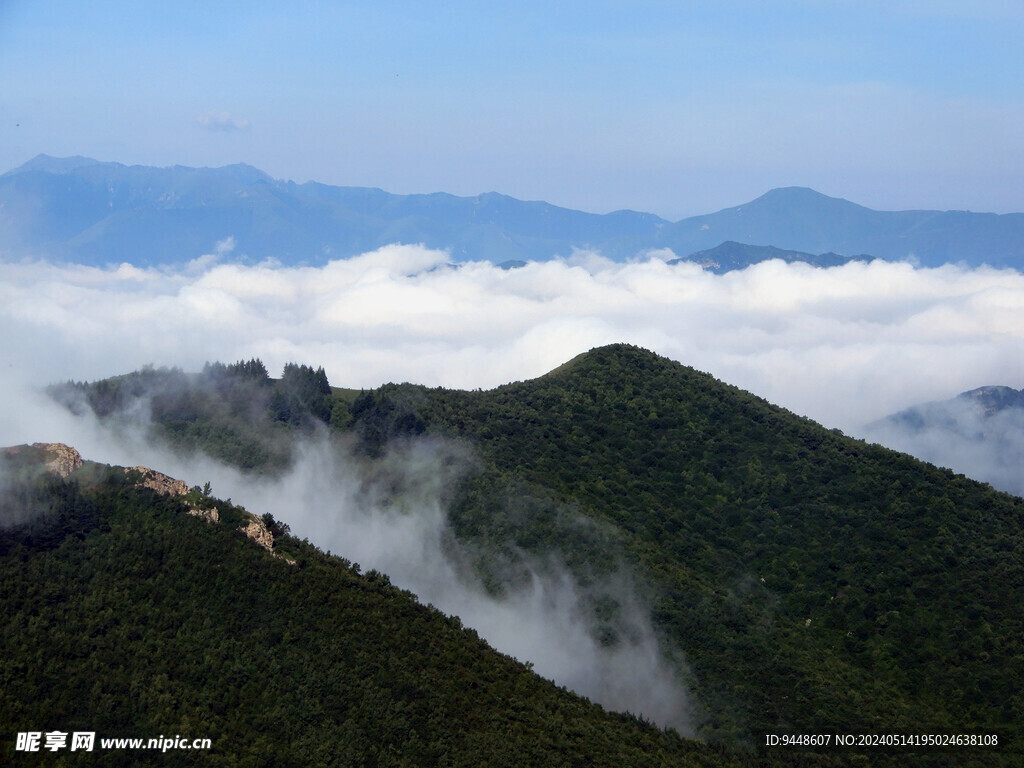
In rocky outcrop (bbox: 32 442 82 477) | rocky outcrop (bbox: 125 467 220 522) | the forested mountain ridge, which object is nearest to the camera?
rocky outcrop (bbox: 32 442 82 477)

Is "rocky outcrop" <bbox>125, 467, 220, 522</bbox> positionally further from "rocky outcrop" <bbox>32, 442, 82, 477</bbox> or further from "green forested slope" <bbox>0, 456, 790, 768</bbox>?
"rocky outcrop" <bbox>32, 442, 82, 477</bbox>

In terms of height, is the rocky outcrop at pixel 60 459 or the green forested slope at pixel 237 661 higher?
the rocky outcrop at pixel 60 459

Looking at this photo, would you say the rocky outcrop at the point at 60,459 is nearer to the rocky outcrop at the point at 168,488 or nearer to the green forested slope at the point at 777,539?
the rocky outcrop at the point at 168,488

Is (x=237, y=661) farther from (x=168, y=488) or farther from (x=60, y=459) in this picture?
(x=60, y=459)

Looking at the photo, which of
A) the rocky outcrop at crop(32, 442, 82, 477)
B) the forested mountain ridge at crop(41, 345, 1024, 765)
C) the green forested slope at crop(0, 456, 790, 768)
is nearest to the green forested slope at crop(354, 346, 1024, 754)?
the forested mountain ridge at crop(41, 345, 1024, 765)

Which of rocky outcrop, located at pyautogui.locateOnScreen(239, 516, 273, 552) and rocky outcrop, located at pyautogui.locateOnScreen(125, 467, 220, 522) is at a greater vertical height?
rocky outcrop, located at pyautogui.locateOnScreen(125, 467, 220, 522)

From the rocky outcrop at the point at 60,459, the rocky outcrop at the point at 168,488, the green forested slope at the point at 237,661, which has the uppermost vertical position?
the rocky outcrop at the point at 60,459

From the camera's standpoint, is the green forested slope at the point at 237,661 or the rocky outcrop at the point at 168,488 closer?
the green forested slope at the point at 237,661

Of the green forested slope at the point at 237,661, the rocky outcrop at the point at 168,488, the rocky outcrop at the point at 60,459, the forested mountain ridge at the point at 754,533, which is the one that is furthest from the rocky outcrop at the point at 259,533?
the forested mountain ridge at the point at 754,533

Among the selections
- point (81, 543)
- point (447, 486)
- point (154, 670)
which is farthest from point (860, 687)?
point (81, 543)

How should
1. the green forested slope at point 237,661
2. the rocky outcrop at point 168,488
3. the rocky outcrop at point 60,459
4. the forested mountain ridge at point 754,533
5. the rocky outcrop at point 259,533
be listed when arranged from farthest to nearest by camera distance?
the forested mountain ridge at point 754,533 → the rocky outcrop at point 259,533 → the rocky outcrop at point 168,488 → the rocky outcrop at point 60,459 → the green forested slope at point 237,661
